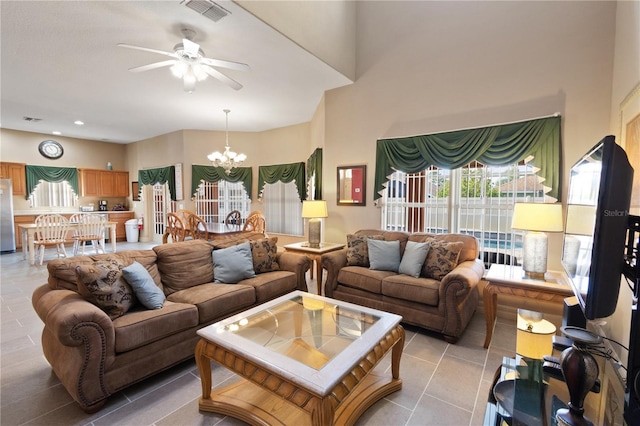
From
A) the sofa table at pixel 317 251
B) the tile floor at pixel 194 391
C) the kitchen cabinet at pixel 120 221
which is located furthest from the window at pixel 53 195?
the sofa table at pixel 317 251

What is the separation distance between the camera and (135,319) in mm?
2033

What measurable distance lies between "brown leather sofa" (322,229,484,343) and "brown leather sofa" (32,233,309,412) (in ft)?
2.57

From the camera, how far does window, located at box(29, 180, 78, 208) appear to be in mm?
7535

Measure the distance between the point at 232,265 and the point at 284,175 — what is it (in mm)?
3724

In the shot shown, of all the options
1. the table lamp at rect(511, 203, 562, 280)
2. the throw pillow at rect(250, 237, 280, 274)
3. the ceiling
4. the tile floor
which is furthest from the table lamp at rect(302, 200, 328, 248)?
the table lamp at rect(511, 203, 562, 280)

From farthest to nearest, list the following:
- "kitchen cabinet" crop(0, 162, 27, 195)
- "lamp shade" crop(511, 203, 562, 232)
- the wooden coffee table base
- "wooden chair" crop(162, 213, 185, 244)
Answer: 1. "kitchen cabinet" crop(0, 162, 27, 195)
2. "wooden chair" crop(162, 213, 185, 244)
3. "lamp shade" crop(511, 203, 562, 232)
4. the wooden coffee table base

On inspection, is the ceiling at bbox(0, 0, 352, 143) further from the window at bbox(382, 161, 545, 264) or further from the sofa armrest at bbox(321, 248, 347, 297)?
the sofa armrest at bbox(321, 248, 347, 297)

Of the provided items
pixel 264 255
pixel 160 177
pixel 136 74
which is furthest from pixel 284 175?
pixel 160 177

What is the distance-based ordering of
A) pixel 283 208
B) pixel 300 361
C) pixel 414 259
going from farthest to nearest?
1. pixel 283 208
2. pixel 414 259
3. pixel 300 361

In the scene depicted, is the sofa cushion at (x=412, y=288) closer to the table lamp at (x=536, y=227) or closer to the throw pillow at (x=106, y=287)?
the table lamp at (x=536, y=227)

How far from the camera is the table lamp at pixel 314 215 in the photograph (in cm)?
420

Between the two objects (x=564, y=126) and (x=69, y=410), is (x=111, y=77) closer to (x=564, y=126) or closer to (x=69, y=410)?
(x=69, y=410)

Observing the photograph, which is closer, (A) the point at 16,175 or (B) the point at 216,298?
(B) the point at 216,298

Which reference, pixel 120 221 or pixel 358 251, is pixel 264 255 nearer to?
pixel 358 251
